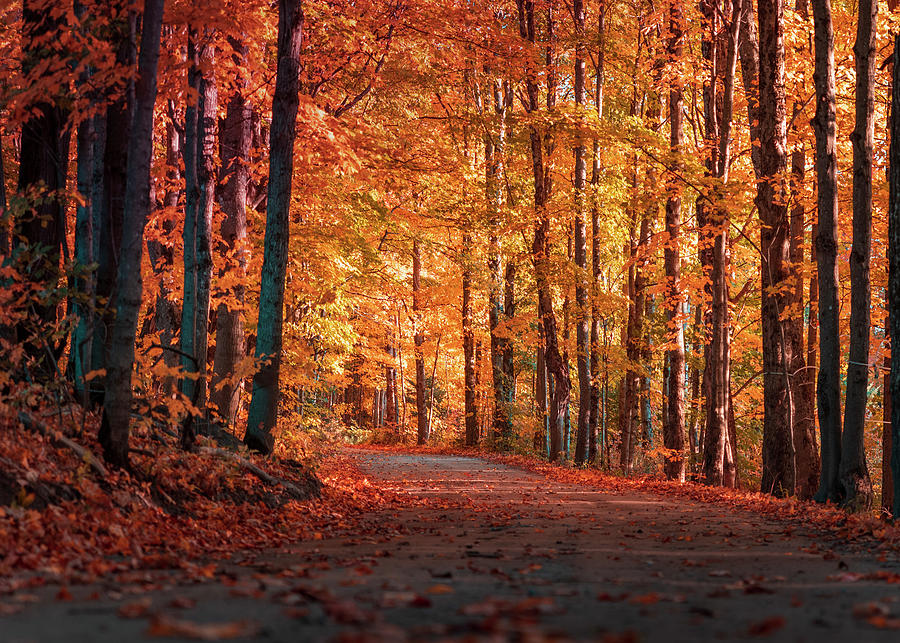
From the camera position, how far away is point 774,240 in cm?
1602

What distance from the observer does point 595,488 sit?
55.3 feet

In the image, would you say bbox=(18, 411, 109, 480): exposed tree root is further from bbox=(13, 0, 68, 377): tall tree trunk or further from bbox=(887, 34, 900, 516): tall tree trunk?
bbox=(887, 34, 900, 516): tall tree trunk

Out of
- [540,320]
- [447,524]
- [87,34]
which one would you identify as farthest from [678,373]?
[87,34]

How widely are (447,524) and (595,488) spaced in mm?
7032

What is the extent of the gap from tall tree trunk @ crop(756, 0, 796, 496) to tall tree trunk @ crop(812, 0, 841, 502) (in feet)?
7.85

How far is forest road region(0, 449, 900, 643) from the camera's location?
3.84 meters

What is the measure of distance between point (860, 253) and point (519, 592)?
30.6 ft

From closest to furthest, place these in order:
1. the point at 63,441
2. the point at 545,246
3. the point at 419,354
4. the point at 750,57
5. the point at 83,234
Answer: the point at 63,441
the point at 83,234
the point at 750,57
the point at 545,246
the point at 419,354

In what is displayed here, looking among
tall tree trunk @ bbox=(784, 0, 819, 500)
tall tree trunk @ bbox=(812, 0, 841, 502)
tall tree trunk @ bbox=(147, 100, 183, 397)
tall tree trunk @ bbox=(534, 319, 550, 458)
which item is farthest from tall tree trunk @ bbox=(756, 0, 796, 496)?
tall tree trunk @ bbox=(534, 319, 550, 458)

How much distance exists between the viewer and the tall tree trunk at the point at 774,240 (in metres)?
15.6

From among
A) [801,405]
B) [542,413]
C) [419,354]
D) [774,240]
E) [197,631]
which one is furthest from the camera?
[419,354]

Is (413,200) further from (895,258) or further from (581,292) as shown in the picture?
(895,258)

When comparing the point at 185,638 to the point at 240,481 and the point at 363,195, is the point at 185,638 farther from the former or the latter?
the point at 363,195

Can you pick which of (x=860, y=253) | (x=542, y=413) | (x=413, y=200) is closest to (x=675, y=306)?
(x=860, y=253)
